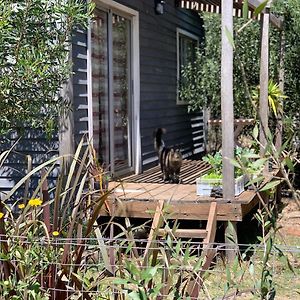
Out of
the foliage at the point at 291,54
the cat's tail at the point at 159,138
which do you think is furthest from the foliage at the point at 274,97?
the cat's tail at the point at 159,138

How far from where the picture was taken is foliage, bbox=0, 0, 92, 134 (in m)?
3.92

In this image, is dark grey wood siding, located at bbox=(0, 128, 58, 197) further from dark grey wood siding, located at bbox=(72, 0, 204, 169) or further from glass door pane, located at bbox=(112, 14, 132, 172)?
glass door pane, located at bbox=(112, 14, 132, 172)

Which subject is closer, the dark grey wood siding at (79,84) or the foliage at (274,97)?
the dark grey wood siding at (79,84)

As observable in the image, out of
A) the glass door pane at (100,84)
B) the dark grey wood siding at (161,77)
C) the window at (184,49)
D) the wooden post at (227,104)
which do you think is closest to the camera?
the wooden post at (227,104)

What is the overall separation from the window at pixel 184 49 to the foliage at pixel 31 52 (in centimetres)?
676

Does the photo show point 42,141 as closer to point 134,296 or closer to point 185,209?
point 185,209

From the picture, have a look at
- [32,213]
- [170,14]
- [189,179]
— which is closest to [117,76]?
[189,179]

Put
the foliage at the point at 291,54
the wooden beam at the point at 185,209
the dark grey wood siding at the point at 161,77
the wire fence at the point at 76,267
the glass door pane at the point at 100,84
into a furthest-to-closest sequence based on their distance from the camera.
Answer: the foliage at the point at 291,54
the dark grey wood siding at the point at 161,77
the glass door pane at the point at 100,84
the wooden beam at the point at 185,209
the wire fence at the point at 76,267

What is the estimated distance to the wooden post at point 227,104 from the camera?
5207 millimetres

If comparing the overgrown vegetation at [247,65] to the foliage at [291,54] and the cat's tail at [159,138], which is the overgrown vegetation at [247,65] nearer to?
the foliage at [291,54]

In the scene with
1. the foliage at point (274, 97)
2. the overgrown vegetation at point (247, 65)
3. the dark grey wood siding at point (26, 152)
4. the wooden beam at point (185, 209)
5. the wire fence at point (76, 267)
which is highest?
the overgrown vegetation at point (247, 65)

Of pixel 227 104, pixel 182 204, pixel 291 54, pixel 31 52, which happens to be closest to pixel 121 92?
pixel 182 204

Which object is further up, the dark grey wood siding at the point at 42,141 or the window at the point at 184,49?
the window at the point at 184,49

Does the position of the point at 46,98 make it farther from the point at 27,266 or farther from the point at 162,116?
the point at 162,116
